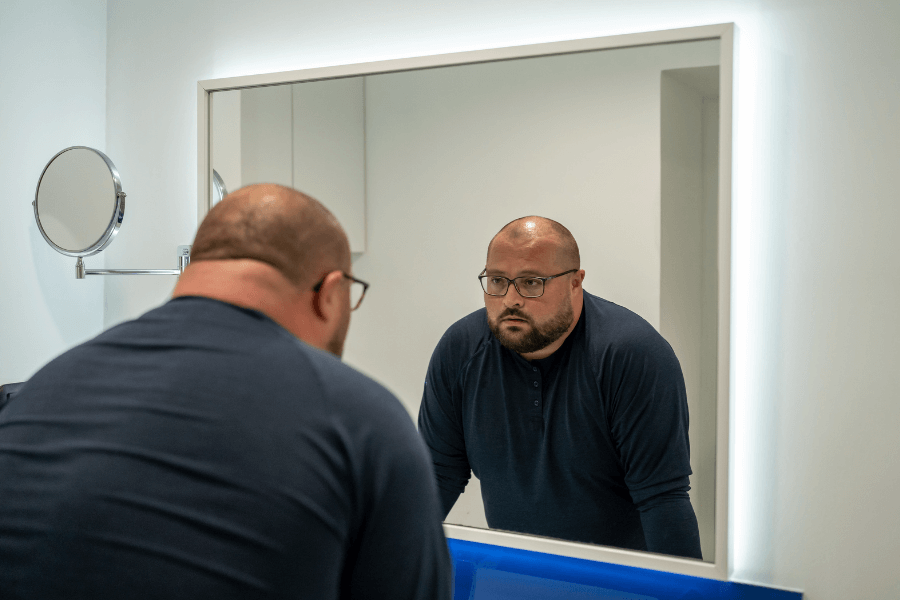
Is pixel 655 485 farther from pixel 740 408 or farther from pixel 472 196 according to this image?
pixel 472 196

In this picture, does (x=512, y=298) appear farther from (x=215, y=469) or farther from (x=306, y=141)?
(x=215, y=469)

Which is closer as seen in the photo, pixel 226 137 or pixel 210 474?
pixel 210 474

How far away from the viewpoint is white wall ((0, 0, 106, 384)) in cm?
154

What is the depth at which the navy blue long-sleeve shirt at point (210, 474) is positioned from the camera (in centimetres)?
58

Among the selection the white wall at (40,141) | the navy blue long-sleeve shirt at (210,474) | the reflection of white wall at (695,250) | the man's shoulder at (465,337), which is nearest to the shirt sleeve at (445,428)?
the man's shoulder at (465,337)

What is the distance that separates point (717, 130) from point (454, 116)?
0.44 metres

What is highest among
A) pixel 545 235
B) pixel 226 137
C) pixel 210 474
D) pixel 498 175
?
pixel 226 137

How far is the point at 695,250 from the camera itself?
1.16m

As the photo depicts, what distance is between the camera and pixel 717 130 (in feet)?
3.75

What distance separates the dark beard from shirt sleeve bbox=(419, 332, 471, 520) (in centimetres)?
11

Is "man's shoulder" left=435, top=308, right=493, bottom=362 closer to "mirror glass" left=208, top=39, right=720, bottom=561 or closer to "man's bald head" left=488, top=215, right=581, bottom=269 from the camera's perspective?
"mirror glass" left=208, top=39, right=720, bottom=561

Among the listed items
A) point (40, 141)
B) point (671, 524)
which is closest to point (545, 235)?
point (671, 524)

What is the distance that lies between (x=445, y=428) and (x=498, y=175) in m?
0.45

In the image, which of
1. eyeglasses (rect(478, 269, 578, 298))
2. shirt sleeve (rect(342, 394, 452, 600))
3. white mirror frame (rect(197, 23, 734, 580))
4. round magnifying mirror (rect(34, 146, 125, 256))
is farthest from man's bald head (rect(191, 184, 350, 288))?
round magnifying mirror (rect(34, 146, 125, 256))
